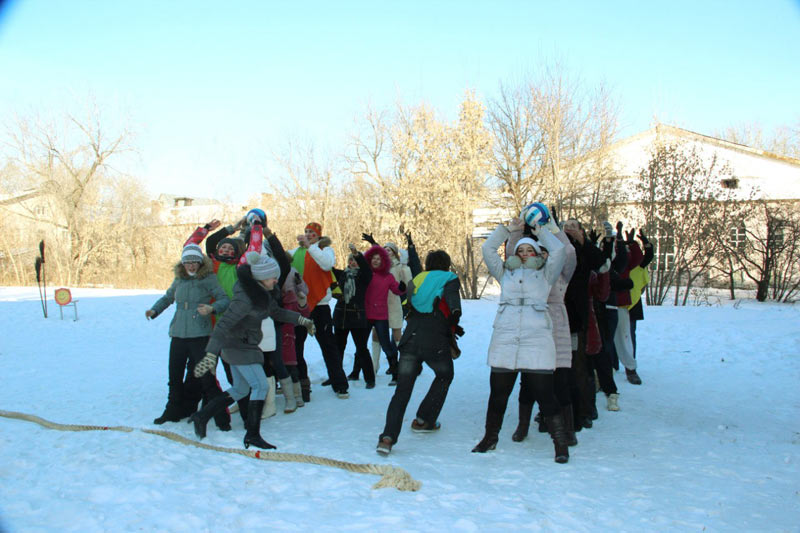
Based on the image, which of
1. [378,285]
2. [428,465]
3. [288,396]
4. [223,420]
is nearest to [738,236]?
[378,285]

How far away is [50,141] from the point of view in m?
37.1

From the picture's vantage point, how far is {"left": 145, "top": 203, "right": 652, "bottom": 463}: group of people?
539cm

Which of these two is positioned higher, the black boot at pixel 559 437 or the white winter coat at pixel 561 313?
the white winter coat at pixel 561 313

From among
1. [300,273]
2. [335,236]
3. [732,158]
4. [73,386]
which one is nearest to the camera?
[300,273]

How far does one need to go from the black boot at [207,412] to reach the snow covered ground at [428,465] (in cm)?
19

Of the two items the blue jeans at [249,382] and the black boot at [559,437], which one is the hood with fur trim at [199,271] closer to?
the blue jeans at [249,382]

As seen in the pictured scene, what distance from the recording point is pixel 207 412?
5746 millimetres

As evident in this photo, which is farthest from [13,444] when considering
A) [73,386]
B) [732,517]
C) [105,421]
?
[732,517]

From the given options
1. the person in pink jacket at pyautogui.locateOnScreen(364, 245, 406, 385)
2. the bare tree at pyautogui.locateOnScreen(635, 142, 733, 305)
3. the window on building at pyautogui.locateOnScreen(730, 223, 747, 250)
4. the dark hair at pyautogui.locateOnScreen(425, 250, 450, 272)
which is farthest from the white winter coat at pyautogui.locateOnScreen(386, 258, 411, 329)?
the window on building at pyautogui.locateOnScreen(730, 223, 747, 250)

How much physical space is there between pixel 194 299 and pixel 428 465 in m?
2.94

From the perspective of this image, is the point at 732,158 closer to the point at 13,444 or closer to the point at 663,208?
the point at 663,208

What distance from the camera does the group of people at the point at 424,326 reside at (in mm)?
5395

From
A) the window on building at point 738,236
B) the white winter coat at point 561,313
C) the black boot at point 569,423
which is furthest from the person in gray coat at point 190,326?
the window on building at point 738,236

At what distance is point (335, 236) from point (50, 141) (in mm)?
18911
